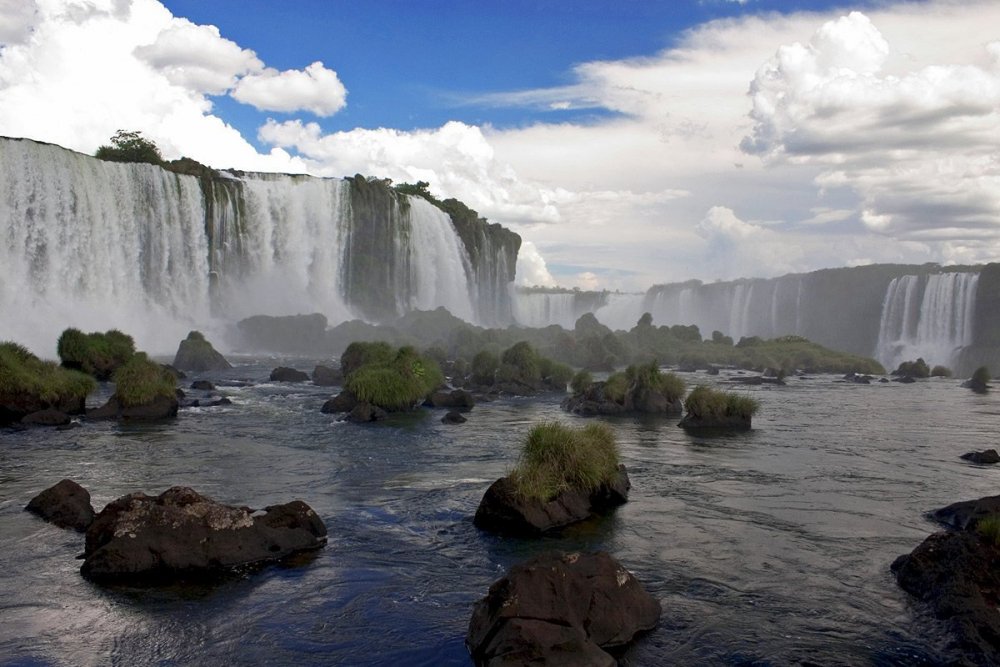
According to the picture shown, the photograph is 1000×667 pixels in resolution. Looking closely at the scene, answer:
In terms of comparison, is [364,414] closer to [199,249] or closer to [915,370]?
[199,249]

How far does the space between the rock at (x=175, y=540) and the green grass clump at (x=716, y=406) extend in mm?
16265

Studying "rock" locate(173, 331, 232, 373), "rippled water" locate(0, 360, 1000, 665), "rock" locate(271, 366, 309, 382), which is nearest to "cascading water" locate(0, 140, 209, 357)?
"rock" locate(173, 331, 232, 373)

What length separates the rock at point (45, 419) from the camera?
71.3ft

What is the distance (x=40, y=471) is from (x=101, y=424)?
627 cm

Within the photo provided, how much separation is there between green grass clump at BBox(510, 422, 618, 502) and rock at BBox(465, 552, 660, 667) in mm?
3714

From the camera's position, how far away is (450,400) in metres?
29.1

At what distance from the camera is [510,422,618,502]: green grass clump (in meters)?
13.0

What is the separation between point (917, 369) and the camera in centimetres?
5209

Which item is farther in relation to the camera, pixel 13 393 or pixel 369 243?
pixel 369 243

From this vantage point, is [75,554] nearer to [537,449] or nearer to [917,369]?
[537,449]

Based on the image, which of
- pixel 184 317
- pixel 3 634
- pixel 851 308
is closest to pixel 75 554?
pixel 3 634

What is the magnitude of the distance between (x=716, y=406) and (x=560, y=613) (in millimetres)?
18216

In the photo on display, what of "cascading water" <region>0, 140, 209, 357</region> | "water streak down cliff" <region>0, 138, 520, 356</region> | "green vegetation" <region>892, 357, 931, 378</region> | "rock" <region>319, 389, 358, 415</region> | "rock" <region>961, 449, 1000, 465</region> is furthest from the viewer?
"green vegetation" <region>892, 357, 931, 378</region>

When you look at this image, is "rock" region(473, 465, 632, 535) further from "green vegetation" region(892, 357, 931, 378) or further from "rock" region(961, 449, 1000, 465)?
"green vegetation" region(892, 357, 931, 378)
